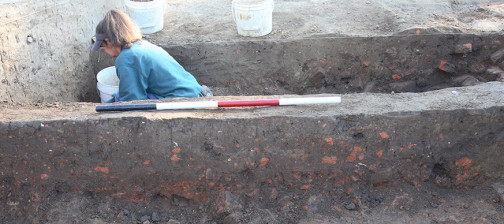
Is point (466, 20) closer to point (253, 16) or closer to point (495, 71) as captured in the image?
point (495, 71)

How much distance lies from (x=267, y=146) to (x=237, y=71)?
1.97 m

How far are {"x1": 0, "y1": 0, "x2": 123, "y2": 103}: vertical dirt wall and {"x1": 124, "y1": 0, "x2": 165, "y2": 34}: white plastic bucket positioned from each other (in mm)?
311

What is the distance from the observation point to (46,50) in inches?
149

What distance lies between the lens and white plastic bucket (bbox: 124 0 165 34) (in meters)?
4.62

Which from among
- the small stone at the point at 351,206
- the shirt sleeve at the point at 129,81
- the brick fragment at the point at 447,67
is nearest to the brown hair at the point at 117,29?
the shirt sleeve at the point at 129,81

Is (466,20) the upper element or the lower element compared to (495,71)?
upper

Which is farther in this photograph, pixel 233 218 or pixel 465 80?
pixel 465 80

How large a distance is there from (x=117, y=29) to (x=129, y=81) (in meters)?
0.42

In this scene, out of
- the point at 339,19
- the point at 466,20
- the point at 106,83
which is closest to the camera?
the point at 106,83

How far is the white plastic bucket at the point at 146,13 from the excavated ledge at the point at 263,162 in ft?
6.72

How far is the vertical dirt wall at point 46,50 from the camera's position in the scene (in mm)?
3400

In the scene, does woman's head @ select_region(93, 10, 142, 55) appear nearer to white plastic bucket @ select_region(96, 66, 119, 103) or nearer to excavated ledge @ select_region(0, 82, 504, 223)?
white plastic bucket @ select_region(96, 66, 119, 103)

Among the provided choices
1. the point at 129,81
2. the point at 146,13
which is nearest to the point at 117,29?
the point at 129,81

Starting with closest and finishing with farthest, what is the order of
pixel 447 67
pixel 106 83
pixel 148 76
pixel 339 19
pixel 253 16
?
pixel 148 76 < pixel 106 83 < pixel 447 67 < pixel 253 16 < pixel 339 19
